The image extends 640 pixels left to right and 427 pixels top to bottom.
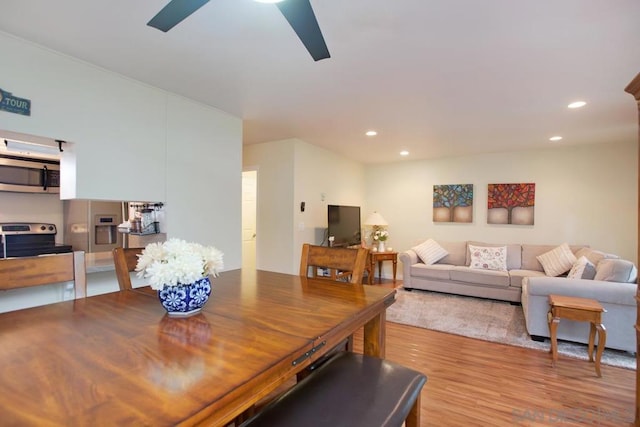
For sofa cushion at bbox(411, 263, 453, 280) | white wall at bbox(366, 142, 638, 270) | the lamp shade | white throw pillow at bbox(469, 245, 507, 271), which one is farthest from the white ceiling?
the lamp shade

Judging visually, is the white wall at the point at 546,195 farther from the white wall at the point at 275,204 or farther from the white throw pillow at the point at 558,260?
the white wall at the point at 275,204

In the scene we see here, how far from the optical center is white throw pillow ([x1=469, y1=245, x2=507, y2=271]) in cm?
472

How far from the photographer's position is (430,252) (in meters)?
5.19

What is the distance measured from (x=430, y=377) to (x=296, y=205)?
2.62 m

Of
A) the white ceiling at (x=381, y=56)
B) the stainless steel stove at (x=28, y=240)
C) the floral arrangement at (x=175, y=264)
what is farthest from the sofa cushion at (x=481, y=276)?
the stainless steel stove at (x=28, y=240)

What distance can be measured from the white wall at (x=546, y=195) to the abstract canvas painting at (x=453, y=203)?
0.09 metres

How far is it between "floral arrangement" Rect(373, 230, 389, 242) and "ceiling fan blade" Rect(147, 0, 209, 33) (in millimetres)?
4838

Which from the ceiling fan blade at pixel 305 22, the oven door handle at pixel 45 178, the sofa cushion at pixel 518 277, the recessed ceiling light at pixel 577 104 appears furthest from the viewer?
the sofa cushion at pixel 518 277

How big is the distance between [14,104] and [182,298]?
1867mm

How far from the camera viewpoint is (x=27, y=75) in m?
1.96

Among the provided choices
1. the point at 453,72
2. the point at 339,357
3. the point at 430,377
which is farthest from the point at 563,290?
the point at 339,357

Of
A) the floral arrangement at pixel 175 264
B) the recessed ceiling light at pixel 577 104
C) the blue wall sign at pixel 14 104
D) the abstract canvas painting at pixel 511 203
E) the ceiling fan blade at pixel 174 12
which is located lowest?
the floral arrangement at pixel 175 264

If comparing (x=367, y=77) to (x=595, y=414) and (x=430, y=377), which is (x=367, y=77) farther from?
(x=595, y=414)

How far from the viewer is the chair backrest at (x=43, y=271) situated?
129 cm
